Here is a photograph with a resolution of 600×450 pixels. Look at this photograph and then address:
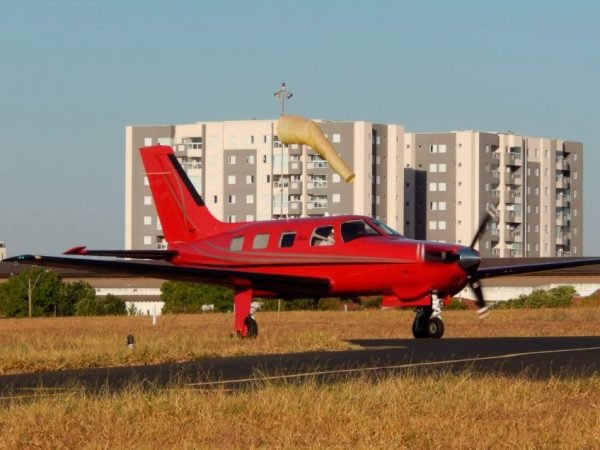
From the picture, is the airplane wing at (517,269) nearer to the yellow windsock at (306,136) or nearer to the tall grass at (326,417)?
the yellow windsock at (306,136)

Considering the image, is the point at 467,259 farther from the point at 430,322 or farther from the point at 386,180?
the point at 386,180

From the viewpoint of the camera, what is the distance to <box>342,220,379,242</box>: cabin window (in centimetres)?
3098

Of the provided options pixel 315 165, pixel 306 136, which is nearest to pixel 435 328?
pixel 306 136

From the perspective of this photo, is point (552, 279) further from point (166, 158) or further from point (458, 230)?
point (166, 158)

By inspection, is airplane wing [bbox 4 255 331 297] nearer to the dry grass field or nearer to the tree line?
the dry grass field

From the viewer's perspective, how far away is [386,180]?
578ft

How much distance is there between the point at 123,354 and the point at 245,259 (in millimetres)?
9644

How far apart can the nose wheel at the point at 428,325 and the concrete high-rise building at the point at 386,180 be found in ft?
462

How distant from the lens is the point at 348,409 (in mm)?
14891

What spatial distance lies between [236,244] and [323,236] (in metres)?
2.86

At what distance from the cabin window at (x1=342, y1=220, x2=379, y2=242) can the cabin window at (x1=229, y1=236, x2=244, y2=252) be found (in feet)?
10.4

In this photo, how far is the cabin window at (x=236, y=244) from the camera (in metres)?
33.1

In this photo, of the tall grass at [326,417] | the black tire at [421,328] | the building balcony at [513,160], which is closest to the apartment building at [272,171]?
the building balcony at [513,160]

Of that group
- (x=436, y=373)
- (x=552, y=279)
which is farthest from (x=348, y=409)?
(x=552, y=279)
